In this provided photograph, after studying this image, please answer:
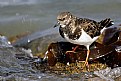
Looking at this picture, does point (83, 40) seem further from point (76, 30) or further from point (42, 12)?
point (42, 12)

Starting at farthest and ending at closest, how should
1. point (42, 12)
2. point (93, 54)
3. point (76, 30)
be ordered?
point (42, 12), point (93, 54), point (76, 30)

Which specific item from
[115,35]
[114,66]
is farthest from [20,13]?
[114,66]

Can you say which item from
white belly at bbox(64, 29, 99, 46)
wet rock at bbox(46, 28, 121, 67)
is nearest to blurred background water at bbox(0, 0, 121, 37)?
wet rock at bbox(46, 28, 121, 67)

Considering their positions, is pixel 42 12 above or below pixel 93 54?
above

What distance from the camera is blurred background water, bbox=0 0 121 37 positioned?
26.0 feet

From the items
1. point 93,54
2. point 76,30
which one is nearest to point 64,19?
point 76,30

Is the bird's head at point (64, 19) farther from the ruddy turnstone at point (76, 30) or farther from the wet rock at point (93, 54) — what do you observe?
the wet rock at point (93, 54)

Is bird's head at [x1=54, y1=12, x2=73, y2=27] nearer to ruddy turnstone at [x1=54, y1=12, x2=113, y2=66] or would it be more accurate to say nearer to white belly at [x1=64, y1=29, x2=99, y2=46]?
ruddy turnstone at [x1=54, y1=12, x2=113, y2=66]

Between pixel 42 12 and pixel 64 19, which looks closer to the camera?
pixel 64 19

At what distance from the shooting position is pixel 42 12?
8609mm

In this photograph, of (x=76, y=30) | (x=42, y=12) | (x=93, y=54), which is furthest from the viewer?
(x=42, y=12)

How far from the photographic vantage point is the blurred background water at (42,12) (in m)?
7.93

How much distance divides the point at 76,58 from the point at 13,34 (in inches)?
120

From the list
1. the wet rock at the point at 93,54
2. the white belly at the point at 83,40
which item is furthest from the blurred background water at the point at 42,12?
the white belly at the point at 83,40
